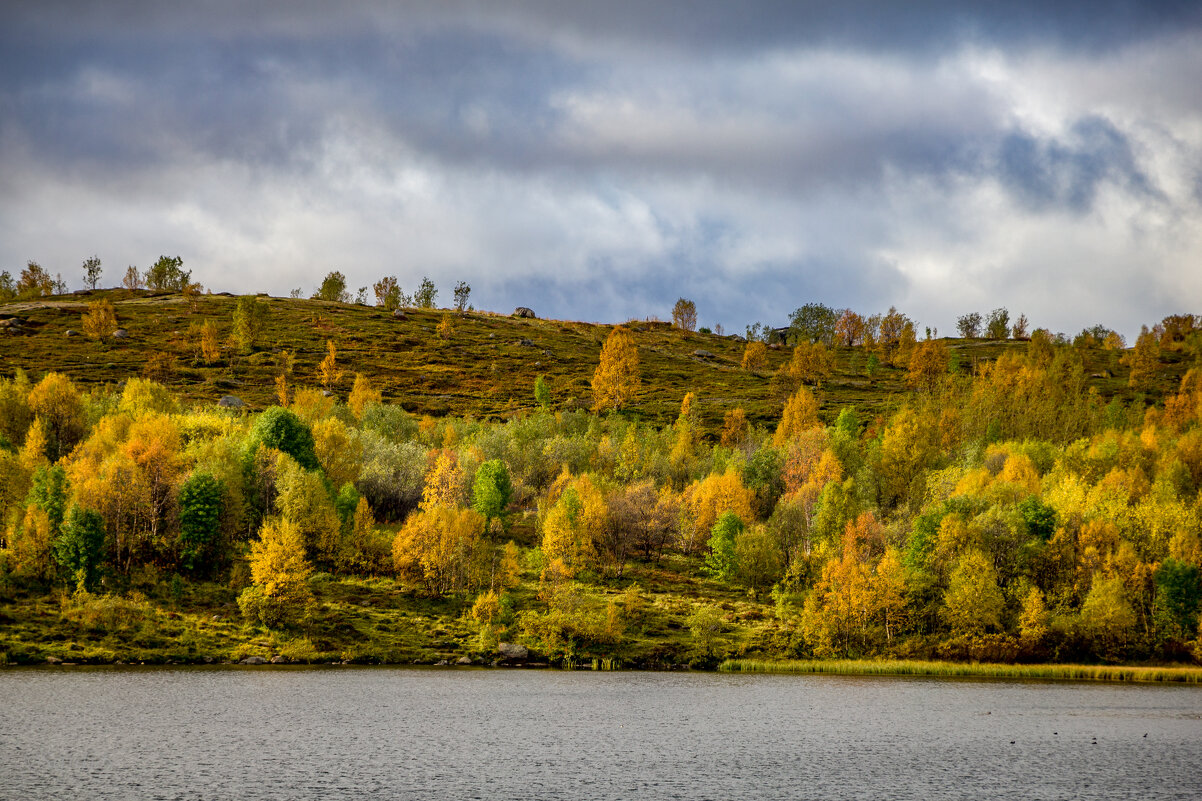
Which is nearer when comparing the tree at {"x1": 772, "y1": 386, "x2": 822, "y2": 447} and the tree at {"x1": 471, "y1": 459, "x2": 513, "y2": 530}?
the tree at {"x1": 471, "y1": 459, "x2": 513, "y2": 530}

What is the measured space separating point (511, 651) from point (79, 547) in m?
49.0

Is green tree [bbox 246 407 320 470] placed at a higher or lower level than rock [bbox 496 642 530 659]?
higher

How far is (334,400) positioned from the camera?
194250mm

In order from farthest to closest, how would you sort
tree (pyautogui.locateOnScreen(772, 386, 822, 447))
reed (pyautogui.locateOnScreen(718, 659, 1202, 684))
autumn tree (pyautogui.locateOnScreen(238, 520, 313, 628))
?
tree (pyautogui.locateOnScreen(772, 386, 822, 447)) < autumn tree (pyautogui.locateOnScreen(238, 520, 313, 628)) < reed (pyautogui.locateOnScreen(718, 659, 1202, 684))

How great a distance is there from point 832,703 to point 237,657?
5947 centimetres

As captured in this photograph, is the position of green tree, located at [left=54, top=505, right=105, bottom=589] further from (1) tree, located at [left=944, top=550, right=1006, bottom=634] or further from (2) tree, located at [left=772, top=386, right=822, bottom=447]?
(2) tree, located at [left=772, top=386, right=822, bottom=447]

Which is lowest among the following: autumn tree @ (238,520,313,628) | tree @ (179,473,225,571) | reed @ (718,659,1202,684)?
reed @ (718,659,1202,684)

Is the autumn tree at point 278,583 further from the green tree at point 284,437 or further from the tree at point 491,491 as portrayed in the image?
the tree at point 491,491

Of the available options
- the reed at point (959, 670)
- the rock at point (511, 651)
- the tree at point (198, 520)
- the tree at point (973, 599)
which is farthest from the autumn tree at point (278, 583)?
the tree at point (973, 599)

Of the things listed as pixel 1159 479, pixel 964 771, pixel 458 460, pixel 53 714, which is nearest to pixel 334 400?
pixel 458 460

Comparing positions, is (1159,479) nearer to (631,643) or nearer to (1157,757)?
(631,643)

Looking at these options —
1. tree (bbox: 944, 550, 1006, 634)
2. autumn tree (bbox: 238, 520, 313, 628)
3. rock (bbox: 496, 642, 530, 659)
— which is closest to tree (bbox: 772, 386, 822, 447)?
tree (bbox: 944, 550, 1006, 634)

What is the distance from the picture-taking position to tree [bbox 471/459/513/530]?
129 meters

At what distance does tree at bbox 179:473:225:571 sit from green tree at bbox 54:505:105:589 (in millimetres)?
9903
